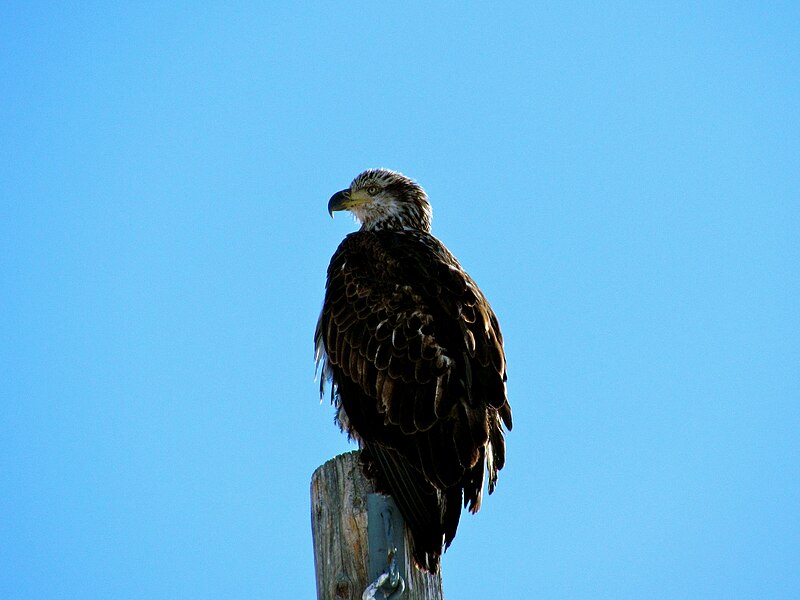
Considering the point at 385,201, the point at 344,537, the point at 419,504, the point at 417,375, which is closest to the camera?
the point at 344,537

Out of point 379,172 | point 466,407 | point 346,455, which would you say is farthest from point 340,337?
point 379,172

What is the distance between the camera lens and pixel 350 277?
21.7 feet

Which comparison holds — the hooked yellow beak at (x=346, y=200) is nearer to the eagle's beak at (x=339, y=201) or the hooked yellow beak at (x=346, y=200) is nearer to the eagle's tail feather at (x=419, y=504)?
the eagle's beak at (x=339, y=201)

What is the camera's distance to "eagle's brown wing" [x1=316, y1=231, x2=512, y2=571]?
5.24 m

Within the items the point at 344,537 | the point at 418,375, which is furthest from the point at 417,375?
the point at 344,537

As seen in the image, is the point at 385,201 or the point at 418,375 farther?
the point at 385,201

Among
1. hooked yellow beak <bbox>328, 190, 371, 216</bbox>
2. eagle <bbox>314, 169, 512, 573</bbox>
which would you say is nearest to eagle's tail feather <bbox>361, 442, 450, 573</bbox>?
eagle <bbox>314, 169, 512, 573</bbox>

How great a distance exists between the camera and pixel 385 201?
27.5ft

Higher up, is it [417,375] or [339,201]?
[339,201]

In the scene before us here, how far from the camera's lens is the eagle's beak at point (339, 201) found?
27.7ft

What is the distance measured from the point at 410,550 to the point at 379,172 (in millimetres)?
4461

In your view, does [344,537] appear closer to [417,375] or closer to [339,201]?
[417,375]

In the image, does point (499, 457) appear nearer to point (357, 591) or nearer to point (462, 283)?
point (462, 283)

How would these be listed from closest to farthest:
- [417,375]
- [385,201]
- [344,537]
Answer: [344,537] < [417,375] < [385,201]
